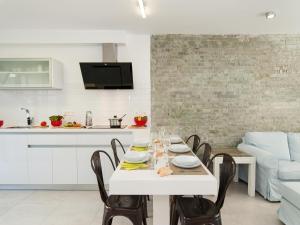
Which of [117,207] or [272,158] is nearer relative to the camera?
[117,207]

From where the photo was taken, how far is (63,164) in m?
3.35

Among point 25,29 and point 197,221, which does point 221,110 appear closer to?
point 197,221

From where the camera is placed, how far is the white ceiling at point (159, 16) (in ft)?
8.59

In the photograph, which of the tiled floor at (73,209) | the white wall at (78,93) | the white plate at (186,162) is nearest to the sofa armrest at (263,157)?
the tiled floor at (73,209)

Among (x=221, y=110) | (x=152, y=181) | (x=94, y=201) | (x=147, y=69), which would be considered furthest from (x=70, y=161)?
(x=221, y=110)

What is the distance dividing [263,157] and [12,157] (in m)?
3.79

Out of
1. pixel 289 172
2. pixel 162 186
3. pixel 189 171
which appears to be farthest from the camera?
pixel 289 172

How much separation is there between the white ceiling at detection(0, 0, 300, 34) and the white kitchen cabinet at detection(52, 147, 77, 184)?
1983 mm

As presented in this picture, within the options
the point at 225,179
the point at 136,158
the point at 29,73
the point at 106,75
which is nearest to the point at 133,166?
the point at 136,158

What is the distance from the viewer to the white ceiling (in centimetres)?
262

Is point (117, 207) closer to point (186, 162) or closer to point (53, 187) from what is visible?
point (186, 162)

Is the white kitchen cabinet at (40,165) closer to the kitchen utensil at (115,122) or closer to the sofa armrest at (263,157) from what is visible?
the kitchen utensil at (115,122)

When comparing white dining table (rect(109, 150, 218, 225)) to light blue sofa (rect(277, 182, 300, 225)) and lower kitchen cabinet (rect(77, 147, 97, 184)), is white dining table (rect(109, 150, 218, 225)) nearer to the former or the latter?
light blue sofa (rect(277, 182, 300, 225))

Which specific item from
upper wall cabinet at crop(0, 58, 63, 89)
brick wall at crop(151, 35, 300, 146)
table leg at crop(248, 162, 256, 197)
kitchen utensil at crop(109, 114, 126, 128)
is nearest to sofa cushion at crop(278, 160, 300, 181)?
table leg at crop(248, 162, 256, 197)
